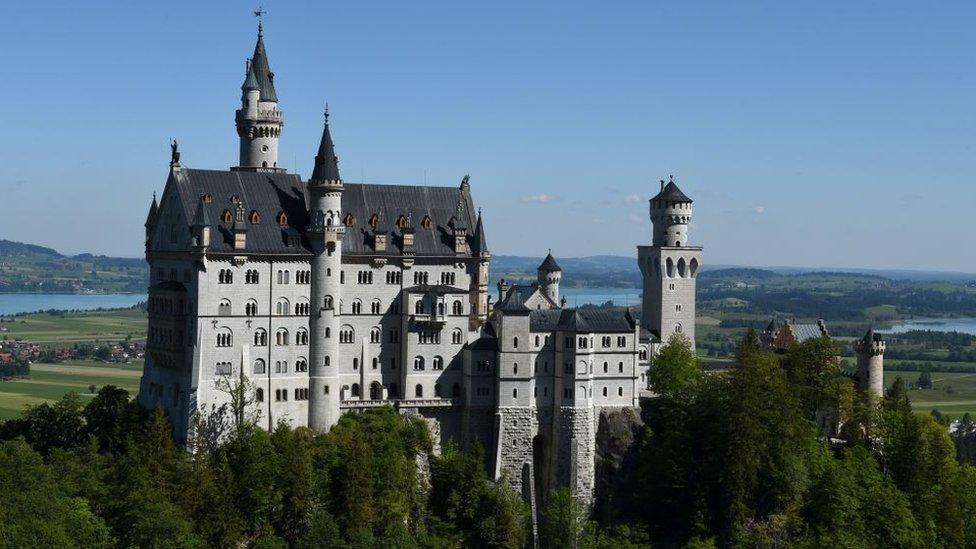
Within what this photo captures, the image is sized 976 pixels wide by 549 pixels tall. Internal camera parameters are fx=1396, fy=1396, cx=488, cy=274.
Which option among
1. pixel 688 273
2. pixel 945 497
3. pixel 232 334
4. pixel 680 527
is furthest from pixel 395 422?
pixel 945 497

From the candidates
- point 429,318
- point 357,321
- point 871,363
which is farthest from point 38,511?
point 871,363

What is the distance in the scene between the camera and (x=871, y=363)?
399 ft

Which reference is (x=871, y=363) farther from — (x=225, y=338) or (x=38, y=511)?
(x=38, y=511)

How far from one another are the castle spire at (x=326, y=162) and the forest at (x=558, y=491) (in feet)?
60.6

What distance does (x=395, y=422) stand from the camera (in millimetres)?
106875

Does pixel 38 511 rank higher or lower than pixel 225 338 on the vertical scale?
lower

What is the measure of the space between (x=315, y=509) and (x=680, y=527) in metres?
29.7

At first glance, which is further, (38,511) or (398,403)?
(398,403)

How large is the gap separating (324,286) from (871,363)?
48.8 m

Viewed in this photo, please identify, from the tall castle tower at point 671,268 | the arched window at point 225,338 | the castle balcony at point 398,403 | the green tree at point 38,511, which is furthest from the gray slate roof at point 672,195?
the green tree at point 38,511

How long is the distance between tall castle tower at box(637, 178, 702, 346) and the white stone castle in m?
5.25

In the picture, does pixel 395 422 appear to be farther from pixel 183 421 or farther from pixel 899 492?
pixel 899 492

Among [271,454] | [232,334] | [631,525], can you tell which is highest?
[232,334]

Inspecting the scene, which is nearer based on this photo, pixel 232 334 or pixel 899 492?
pixel 232 334
